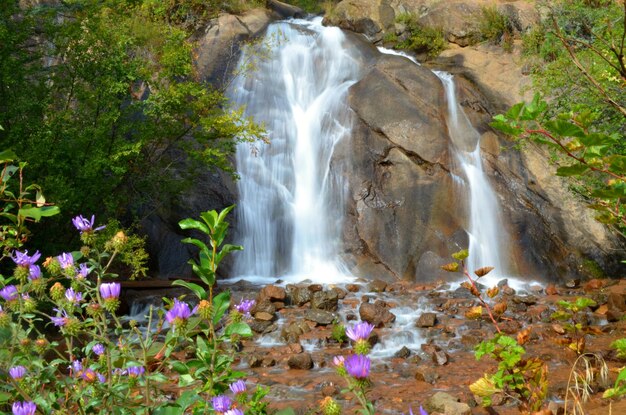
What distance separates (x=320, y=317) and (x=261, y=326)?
0.97 metres

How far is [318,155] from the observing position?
14.1m

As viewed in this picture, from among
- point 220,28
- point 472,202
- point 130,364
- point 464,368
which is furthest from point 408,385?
point 220,28

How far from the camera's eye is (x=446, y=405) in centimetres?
557

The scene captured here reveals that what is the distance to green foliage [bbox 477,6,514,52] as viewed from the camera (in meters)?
16.9

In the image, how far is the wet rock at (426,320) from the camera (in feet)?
28.8

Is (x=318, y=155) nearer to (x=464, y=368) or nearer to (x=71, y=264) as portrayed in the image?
(x=464, y=368)

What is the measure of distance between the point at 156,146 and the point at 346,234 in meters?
4.84

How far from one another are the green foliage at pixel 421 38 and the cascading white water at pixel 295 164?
7.96 ft

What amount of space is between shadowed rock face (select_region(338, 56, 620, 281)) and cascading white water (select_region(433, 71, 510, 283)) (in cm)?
20

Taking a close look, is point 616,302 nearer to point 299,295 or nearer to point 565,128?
point 299,295

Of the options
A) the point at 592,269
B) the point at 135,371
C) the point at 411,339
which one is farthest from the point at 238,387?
the point at 592,269

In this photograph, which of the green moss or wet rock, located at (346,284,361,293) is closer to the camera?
wet rock, located at (346,284,361,293)

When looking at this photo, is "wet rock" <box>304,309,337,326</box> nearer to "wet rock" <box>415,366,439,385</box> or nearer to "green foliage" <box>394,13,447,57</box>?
"wet rock" <box>415,366,439,385</box>

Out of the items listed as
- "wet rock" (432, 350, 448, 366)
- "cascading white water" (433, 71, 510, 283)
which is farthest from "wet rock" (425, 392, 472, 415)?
"cascading white water" (433, 71, 510, 283)
